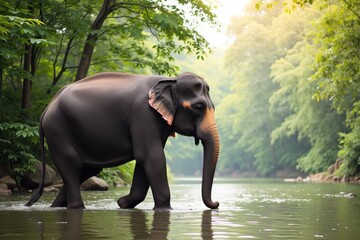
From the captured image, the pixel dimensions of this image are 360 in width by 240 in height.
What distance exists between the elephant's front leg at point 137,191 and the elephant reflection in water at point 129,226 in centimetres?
149

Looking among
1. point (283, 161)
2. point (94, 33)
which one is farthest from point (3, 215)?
point (283, 161)

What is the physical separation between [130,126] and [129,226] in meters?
3.58

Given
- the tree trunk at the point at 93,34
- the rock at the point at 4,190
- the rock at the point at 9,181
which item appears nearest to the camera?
the rock at the point at 4,190

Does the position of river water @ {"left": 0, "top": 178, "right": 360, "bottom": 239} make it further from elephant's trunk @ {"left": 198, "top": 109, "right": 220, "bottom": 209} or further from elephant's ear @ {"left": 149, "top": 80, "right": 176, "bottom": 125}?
elephant's ear @ {"left": 149, "top": 80, "right": 176, "bottom": 125}

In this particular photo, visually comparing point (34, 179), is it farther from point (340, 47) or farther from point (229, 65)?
point (229, 65)

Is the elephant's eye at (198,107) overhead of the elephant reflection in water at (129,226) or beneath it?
overhead

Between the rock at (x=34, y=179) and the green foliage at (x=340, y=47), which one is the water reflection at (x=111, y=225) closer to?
the rock at (x=34, y=179)

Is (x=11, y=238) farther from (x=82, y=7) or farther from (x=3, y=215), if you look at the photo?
(x=82, y=7)

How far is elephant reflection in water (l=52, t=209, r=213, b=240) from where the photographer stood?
704cm

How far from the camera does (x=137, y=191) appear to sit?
11.9 metres

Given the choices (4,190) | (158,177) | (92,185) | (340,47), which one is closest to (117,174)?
(92,185)

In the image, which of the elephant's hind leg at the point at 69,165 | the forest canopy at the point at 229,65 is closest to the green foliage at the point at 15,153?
the forest canopy at the point at 229,65

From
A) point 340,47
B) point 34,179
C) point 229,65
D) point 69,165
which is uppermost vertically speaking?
point 229,65

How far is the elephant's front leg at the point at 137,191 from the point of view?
39.0 ft
